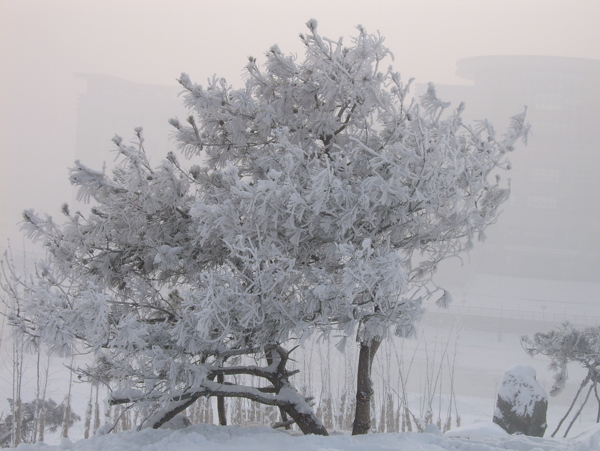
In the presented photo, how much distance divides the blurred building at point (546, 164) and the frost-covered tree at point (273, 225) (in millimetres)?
17298

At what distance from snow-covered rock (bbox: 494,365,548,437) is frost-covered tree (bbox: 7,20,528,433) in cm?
155

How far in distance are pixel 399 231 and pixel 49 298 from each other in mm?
1324

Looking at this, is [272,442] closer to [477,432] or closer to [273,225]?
[273,225]

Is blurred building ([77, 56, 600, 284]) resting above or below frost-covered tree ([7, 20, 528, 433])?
above

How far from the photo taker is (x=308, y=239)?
7.32 ft

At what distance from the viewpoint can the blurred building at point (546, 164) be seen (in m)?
19.6

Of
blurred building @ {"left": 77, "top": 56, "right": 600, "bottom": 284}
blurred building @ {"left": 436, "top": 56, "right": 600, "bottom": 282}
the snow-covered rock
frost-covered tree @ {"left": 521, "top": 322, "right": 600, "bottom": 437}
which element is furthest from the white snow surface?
blurred building @ {"left": 436, "top": 56, "right": 600, "bottom": 282}

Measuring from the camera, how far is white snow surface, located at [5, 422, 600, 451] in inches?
83.2

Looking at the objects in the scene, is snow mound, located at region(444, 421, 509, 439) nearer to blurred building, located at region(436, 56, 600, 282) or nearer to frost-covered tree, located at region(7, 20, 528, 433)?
frost-covered tree, located at region(7, 20, 528, 433)

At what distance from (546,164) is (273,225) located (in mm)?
20949

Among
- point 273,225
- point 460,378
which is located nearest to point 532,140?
point 460,378

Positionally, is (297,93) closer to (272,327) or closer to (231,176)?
(231,176)

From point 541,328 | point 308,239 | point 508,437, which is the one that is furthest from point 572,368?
point 308,239

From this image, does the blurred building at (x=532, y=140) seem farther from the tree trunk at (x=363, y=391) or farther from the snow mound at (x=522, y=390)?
the tree trunk at (x=363, y=391)
